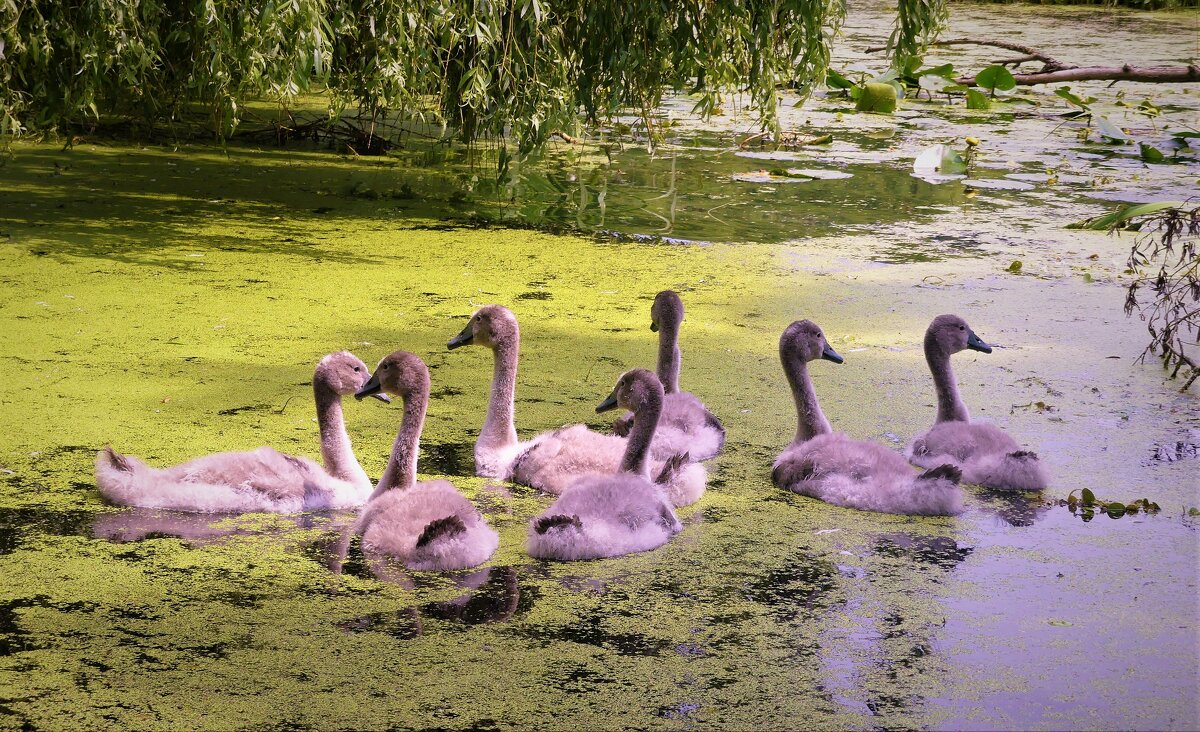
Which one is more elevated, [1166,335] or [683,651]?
[1166,335]

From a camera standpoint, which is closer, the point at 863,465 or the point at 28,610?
the point at 28,610

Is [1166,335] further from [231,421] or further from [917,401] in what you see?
[231,421]

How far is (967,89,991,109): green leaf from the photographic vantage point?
484 inches

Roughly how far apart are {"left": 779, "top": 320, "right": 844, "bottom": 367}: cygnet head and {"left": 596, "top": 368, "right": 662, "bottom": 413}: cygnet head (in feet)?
2.20

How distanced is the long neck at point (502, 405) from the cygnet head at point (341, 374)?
0.35 meters

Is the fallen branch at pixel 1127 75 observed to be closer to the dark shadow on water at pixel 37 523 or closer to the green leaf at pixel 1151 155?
the green leaf at pixel 1151 155

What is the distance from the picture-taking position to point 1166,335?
5414 mm

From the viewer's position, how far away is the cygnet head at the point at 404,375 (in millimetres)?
4082

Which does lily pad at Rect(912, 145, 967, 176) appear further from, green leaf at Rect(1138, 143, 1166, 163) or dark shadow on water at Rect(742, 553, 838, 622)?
dark shadow on water at Rect(742, 553, 838, 622)

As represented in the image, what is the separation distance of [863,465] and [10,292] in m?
3.95

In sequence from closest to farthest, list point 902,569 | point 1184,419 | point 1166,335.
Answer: point 902,569 → point 1184,419 → point 1166,335

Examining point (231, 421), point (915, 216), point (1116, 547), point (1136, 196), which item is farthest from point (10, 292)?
point (1136, 196)

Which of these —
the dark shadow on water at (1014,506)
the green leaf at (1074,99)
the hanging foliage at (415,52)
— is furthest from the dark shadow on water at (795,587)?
the green leaf at (1074,99)

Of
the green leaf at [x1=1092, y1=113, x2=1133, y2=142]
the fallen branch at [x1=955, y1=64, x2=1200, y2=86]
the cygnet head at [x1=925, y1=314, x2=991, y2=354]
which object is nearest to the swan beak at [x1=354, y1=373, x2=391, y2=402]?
the cygnet head at [x1=925, y1=314, x2=991, y2=354]
